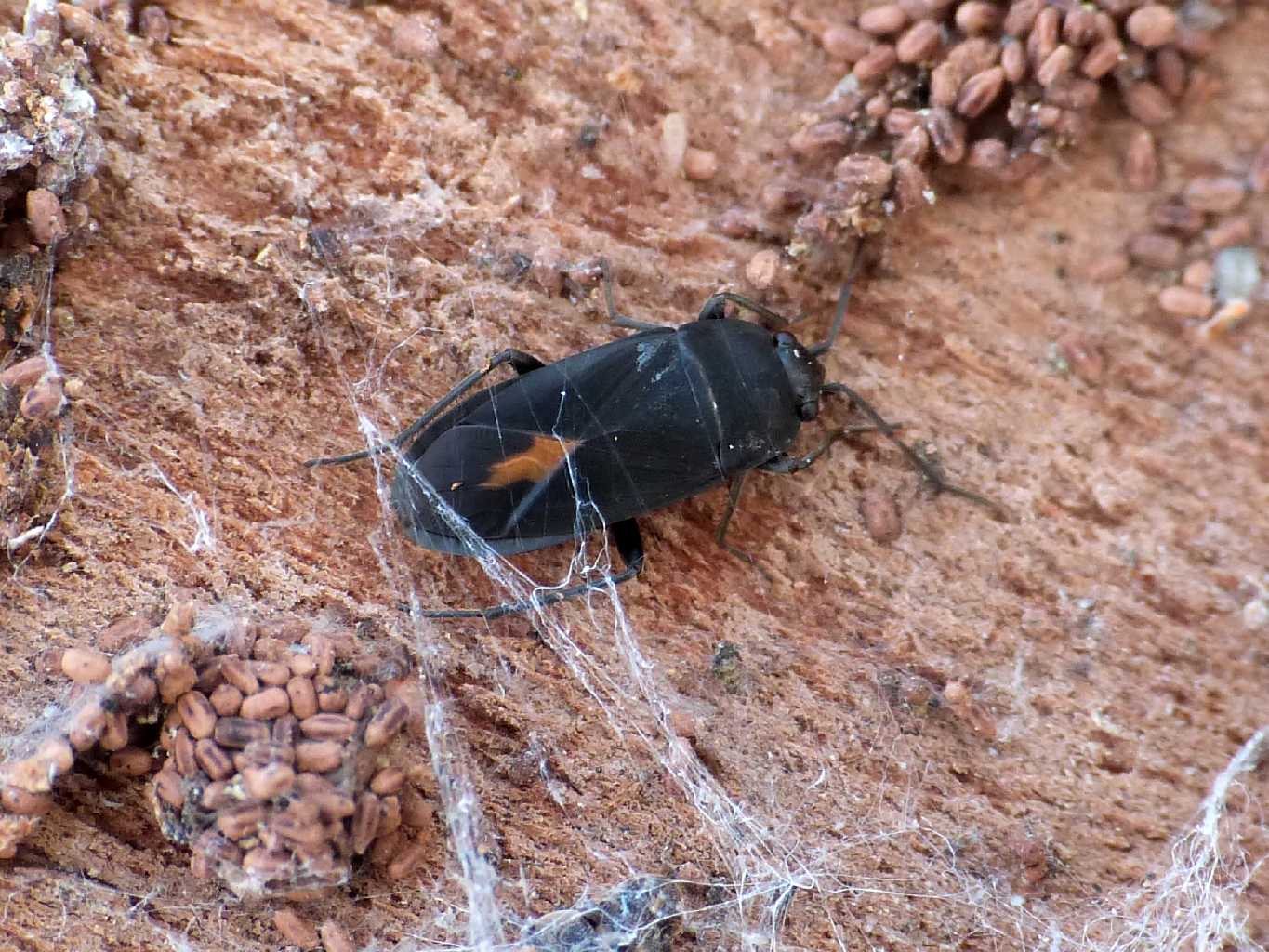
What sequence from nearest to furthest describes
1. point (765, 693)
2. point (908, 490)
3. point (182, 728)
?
point (182, 728), point (765, 693), point (908, 490)

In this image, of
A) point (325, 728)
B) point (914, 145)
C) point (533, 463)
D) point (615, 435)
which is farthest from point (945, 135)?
point (325, 728)

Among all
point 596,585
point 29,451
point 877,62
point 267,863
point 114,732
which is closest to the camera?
point 267,863

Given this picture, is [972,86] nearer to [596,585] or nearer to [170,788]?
[596,585]

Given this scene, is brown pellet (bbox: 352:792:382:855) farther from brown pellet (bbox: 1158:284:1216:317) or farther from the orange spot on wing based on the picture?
brown pellet (bbox: 1158:284:1216:317)

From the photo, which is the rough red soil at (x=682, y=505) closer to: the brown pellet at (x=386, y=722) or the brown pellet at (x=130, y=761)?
the brown pellet at (x=130, y=761)

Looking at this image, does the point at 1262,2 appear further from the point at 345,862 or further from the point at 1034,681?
the point at 345,862

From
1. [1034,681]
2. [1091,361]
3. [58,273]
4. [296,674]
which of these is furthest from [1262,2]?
[58,273]
